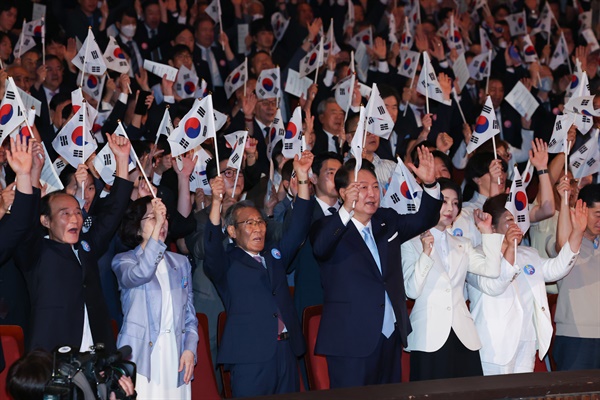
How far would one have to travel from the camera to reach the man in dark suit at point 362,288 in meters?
5.13

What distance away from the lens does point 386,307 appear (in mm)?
5246

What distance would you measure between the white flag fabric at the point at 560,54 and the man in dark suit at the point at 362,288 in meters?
5.60

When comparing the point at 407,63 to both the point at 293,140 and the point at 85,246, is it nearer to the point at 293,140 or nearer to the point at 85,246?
the point at 293,140

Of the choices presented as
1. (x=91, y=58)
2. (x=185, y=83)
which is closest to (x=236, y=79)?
(x=185, y=83)

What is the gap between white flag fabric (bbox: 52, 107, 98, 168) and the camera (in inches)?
233

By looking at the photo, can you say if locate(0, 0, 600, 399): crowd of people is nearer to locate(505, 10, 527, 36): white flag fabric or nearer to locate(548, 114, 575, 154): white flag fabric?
locate(548, 114, 575, 154): white flag fabric

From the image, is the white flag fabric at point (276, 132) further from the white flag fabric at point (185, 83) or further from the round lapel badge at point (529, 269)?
the round lapel badge at point (529, 269)

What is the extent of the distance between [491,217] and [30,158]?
2.52 metres

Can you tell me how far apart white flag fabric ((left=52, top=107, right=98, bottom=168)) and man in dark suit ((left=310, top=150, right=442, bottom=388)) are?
1.53 m

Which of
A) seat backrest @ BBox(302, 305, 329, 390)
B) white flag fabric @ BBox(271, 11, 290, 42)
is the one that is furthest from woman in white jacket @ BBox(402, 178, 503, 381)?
white flag fabric @ BBox(271, 11, 290, 42)

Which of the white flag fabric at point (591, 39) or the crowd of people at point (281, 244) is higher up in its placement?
the white flag fabric at point (591, 39)

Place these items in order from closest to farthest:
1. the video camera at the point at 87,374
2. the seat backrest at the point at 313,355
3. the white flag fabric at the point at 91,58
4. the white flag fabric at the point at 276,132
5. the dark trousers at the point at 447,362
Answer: the video camera at the point at 87,374, the dark trousers at the point at 447,362, the seat backrest at the point at 313,355, the white flag fabric at the point at 276,132, the white flag fabric at the point at 91,58

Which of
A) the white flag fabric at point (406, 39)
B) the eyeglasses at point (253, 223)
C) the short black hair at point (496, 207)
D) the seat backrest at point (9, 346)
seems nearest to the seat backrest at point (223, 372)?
the eyeglasses at point (253, 223)

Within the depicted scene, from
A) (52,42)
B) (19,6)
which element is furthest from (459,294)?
(19,6)
